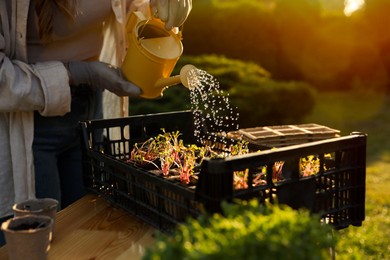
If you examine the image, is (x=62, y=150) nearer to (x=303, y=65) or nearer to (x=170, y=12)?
(x=170, y=12)

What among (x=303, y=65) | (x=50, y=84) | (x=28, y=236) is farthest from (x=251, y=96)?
(x=28, y=236)

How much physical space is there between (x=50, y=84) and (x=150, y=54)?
365 millimetres

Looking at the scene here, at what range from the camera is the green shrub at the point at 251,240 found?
2.75 ft

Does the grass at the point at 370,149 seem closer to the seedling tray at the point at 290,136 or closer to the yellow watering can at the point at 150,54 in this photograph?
the seedling tray at the point at 290,136

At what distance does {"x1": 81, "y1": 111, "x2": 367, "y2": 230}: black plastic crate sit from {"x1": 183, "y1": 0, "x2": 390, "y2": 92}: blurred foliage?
7.42 meters

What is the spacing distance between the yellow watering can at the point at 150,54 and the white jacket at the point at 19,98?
256mm

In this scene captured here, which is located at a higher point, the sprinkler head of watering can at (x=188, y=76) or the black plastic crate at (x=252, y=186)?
the sprinkler head of watering can at (x=188, y=76)

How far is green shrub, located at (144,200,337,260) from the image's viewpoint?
0.84 meters

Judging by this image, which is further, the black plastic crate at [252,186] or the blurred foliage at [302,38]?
the blurred foliage at [302,38]

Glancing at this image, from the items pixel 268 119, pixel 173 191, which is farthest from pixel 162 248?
pixel 268 119

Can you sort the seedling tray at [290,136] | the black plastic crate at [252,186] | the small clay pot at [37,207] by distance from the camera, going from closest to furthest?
the black plastic crate at [252,186] → the small clay pot at [37,207] → the seedling tray at [290,136]

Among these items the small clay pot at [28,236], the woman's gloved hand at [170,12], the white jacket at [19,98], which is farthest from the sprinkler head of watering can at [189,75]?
the small clay pot at [28,236]

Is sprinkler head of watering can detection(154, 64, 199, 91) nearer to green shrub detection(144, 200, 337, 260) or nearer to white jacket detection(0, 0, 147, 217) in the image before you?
white jacket detection(0, 0, 147, 217)

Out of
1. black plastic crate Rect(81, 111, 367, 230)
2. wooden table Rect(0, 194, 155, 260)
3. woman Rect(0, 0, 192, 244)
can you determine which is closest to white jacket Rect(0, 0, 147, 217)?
woman Rect(0, 0, 192, 244)
